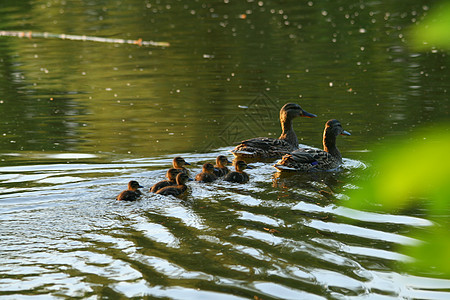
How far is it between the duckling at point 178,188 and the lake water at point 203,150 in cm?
11

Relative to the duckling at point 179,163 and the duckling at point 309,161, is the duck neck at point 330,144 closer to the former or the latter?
the duckling at point 309,161

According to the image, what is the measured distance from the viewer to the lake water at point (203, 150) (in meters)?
4.22

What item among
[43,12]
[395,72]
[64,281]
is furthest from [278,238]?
[43,12]

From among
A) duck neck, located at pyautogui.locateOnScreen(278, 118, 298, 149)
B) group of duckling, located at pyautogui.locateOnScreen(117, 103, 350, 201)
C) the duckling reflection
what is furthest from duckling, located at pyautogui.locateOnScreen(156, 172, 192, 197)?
duck neck, located at pyautogui.locateOnScreen(278, 118, 298, 149)

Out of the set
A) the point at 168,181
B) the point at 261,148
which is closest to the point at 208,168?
the point at 168,181

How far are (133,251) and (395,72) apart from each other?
11230 mm

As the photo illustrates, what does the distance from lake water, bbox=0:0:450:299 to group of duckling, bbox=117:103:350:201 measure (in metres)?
0.16

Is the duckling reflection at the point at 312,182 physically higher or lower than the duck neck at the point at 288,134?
lower

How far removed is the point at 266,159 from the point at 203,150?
948 millimetres

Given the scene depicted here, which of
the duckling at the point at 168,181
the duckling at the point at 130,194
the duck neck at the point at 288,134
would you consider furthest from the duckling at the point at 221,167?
the duck neck at the point at 288,134

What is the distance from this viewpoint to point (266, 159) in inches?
346

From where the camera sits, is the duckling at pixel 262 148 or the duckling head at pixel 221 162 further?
the duckling at pixel 262 148

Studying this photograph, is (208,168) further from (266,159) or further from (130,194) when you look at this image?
(266,159)

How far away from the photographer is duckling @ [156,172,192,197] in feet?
20.9
